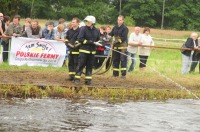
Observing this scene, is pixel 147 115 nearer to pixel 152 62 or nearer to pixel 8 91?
pixel 8 91

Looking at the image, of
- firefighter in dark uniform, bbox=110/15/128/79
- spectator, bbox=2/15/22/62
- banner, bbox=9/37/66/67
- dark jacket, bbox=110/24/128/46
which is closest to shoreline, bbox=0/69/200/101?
firefighter in dark uniform, bbox=110/15/128/79

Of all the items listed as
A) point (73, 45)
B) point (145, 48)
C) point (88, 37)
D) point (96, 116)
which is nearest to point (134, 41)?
point (145, 48)

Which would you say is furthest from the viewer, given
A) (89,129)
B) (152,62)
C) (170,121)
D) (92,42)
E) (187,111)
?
(152,62)

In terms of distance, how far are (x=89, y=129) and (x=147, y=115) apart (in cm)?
251

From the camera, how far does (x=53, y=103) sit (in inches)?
551

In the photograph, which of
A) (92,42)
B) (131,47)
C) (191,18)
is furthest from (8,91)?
(191,18)

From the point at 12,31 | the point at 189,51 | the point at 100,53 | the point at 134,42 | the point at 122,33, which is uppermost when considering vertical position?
the point at 122,33

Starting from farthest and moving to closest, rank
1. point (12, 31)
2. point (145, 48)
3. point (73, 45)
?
point (145, 48)
point (12, 31)
point (73, 45)

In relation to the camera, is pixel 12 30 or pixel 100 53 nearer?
pixel 12 30

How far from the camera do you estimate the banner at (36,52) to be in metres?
19.2

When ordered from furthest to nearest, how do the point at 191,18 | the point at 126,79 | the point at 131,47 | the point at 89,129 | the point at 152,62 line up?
the point at 191,18, the point at 152,62, the point at 131,47, the point at 126,79, the point at 89,129

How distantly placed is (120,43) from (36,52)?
Result: 3.43 m

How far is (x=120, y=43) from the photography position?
17.8 metres

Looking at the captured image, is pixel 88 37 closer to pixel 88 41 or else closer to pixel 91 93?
pixel 88 41
